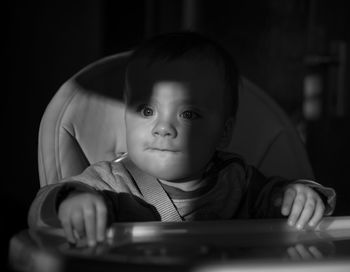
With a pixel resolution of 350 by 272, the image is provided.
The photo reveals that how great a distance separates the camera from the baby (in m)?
0.90

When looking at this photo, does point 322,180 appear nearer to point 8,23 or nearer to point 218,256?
point 8,23

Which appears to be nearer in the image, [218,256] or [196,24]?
[218,256]

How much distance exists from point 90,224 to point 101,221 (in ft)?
0.05

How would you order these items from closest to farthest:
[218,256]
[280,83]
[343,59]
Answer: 1. [218,256]
2. [343,59]
3. [280,83]

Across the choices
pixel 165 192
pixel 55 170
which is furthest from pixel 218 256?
pixel 55 170

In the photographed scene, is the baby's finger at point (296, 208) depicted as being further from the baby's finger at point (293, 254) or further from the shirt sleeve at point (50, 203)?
the shirt sleeve at point (50, 203)

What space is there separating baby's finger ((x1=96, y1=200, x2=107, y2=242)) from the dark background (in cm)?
192

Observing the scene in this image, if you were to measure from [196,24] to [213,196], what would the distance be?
2.29 metres

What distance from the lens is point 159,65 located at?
0.94 metres

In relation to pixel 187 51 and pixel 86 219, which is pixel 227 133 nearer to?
pixel 187 51

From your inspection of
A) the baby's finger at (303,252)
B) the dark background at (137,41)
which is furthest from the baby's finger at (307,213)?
the dark background at (137,41)

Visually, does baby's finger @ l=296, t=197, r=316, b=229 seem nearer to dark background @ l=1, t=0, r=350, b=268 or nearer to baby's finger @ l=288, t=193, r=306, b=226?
baby's finger @ l=288, t=193, r=306, b=226

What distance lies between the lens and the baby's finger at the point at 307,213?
2.77 feet

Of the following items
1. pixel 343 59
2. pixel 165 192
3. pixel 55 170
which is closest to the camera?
pixel 165 192
